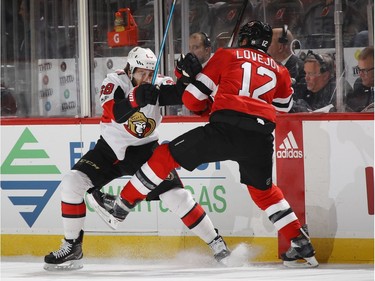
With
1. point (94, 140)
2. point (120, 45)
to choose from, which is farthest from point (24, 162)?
point (120, 45)

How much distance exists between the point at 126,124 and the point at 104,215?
478 mm

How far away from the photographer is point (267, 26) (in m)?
5.73

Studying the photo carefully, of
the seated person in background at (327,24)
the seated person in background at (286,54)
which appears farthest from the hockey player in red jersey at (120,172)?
the seated person in background at (327,24)

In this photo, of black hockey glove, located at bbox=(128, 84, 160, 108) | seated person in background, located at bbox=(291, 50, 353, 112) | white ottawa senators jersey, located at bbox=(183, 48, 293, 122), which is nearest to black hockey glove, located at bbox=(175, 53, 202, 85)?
white ottawa senators jersey, located at bbox=(183, 48, 293, 122)

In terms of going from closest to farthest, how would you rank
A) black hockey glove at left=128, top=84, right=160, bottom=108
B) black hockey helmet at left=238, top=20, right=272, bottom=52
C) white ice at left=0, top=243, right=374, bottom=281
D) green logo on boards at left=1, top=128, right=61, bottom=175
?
white ice at left=0, top=243, right=374, bottom=281, black hockey glove at left=128, top=84, right=160, bottom=108, black hockey helmet at left=238, top=20, right=272, bottom=52, green logo on boards at left=1, top=128, right=61, bottom=175

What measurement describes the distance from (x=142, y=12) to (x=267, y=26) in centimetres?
109

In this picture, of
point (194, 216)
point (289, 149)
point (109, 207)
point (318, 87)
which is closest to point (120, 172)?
point (109, 207)

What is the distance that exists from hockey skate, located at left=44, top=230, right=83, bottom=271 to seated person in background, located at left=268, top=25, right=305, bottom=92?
1401 mm

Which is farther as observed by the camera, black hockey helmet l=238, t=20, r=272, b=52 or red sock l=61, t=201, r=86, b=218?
red sock l=61, t=201, r=86, b=218

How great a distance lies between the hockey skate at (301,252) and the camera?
575cm

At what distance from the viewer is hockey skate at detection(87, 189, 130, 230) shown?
19.0 feet

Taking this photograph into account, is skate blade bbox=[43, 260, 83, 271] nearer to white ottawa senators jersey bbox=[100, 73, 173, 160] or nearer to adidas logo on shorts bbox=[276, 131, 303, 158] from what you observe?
white ottawa senators jersey bbox=[100, 73, 173, 160]

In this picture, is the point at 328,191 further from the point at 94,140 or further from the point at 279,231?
the point at 94,140

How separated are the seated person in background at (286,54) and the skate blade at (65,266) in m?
1.47
